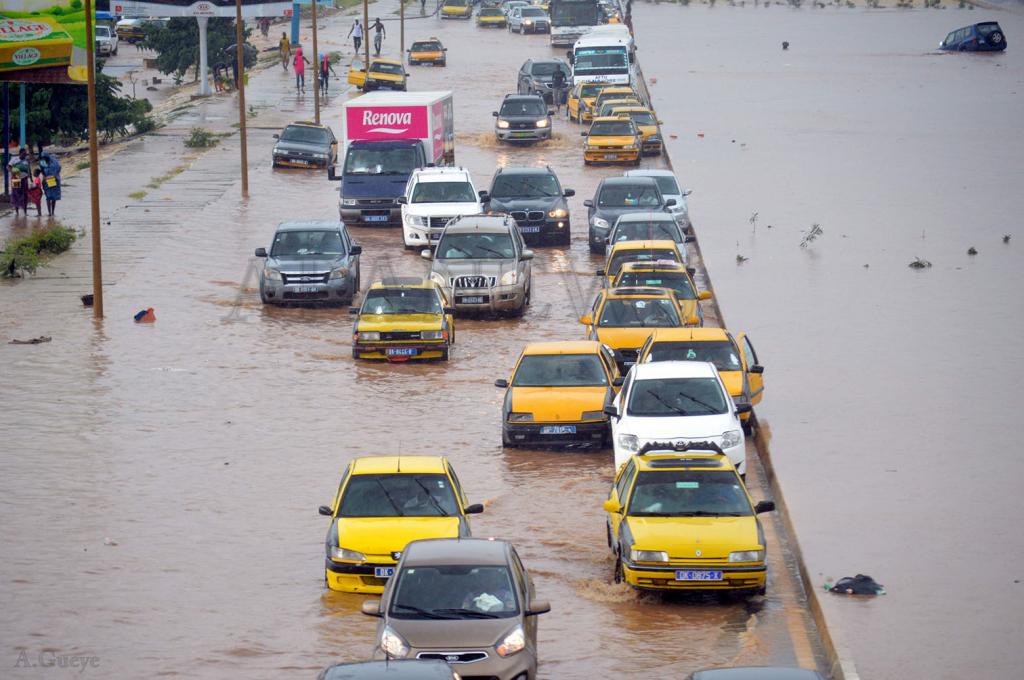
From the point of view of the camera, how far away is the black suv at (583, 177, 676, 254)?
128ft

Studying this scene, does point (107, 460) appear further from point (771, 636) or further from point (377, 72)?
point (377, 72)

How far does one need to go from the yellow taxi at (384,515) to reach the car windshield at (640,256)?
15.2 meters

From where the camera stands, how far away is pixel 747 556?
16.1 metres

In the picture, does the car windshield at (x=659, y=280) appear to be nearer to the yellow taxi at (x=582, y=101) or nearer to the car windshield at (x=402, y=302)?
the car windshield at (x=402, y=302)

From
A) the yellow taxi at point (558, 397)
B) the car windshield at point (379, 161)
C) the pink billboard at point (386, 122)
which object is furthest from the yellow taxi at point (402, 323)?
the pink billboard at point (386, 122)

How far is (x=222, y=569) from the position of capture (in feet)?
59.2

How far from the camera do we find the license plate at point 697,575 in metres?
16.1

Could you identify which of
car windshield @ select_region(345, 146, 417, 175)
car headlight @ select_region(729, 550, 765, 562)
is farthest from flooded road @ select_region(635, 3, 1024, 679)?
car windshield @ select_region(345, 146, 417, 175)

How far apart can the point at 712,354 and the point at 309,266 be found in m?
11.6

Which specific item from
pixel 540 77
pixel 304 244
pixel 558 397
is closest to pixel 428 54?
pixel 540 77

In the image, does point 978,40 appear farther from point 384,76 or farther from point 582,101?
point 384,76

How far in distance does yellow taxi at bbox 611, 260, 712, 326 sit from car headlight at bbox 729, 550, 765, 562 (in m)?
13.2

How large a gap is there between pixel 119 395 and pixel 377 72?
48984mm

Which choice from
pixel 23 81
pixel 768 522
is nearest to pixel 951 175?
pixel 23 81
